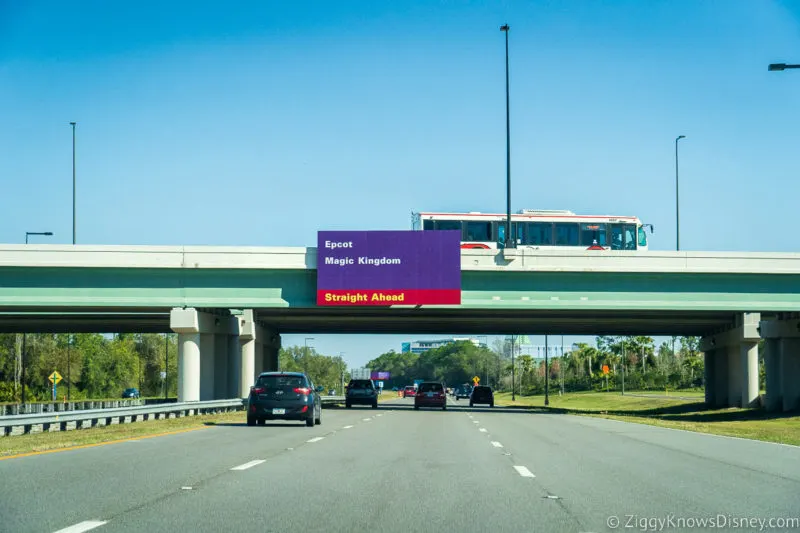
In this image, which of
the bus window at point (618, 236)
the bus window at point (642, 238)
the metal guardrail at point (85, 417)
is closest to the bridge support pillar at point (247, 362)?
the metal guardrail at point (85, 417)

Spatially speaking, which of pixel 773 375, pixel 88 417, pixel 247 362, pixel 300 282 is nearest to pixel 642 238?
pixel 773 375

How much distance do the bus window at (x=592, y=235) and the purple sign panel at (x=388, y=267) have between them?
498 inches

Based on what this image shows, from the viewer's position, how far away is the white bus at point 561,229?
56.0 m

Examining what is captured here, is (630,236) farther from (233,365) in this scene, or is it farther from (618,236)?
(233,365)

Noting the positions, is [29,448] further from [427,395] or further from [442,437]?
[427,395]

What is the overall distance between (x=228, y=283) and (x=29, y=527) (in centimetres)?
3773

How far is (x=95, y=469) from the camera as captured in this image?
1559cm

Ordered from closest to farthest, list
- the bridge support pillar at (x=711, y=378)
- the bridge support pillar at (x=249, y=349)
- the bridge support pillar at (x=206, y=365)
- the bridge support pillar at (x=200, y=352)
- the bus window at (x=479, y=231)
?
the bridge support pillar at (x=200, y=352) → the bridge support pillar at (x=206, y=365) → the bus window at (x=479, y=231) → the bridge support pillar at (x=249, y=349) → the bridge support pillar at (x=711, y=378)

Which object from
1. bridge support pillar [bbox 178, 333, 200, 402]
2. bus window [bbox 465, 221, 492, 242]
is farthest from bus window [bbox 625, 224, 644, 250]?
bridge support pillar [bbox 178, 333, 200, 402]

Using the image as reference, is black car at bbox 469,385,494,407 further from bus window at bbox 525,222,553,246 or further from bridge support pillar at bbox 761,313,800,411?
bridge support pillar at bbox 761,313,800,411

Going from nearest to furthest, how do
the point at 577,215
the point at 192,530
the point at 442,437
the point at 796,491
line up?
1. the point at 192,530
2. the point at 796,491
3. the point at 442,437
4. the point at 577,215

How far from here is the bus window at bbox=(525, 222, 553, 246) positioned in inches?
2223

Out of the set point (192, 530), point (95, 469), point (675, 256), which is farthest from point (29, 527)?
point (675, 256)

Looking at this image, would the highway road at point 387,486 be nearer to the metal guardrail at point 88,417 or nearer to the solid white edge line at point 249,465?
the solid white edge line at point 249,465
